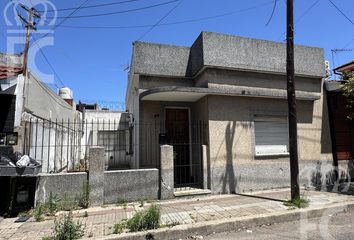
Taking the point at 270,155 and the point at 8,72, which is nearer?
the point at 8,72

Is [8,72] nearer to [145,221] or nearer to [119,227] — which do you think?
[119,227]

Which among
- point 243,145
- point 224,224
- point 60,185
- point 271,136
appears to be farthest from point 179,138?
point 224,224

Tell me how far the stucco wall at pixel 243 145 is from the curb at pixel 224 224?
8.08 ft

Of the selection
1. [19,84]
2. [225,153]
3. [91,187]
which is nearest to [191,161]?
[225,153]

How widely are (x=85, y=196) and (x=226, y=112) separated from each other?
203 inches

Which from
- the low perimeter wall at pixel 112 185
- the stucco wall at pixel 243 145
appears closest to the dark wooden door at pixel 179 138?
the stucco wall at pixel 243 145

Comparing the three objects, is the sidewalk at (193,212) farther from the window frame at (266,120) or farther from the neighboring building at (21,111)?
the neighboring building at (21,111)

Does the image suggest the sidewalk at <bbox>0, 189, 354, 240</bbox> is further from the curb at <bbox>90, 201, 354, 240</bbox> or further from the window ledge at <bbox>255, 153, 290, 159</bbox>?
the window ledge at <bbox>255, 153, 290, 159</bbox>

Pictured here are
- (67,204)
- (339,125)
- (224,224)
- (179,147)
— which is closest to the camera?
(224,224)

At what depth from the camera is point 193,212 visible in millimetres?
6484

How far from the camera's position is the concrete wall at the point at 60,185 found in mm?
6848

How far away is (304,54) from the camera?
34.3 feet

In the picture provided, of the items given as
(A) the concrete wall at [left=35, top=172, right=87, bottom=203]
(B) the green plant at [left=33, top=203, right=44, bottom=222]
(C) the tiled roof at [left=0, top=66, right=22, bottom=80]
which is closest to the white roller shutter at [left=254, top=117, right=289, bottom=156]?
(A) the concrete wall at [left=35, top=172, right=87, bottom=203]

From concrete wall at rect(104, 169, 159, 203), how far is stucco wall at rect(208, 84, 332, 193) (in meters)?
2.03
